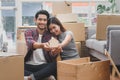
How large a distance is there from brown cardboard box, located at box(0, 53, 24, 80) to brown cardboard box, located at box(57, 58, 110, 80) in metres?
0.55

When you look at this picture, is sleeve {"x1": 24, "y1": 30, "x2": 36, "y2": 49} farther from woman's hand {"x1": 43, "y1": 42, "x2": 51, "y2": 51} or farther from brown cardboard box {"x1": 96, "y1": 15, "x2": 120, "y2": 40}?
brown cardboard box {"x1": 96, "y1": 15, "x2": 120, "y2": 40}

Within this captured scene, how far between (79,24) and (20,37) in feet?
3.28

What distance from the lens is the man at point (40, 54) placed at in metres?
2.85

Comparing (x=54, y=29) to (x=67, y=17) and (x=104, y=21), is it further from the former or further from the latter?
(x=67, y=17)

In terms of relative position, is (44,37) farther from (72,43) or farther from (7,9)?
(7,9)

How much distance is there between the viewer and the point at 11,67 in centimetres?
197

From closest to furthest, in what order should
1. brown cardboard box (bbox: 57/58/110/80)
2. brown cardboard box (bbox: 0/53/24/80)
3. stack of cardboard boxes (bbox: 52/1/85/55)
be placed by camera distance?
brown cardboard box (bbox: 0/53/24/80)
brown cardboard box (bbox: 57/58/110/80)
stack of cardboard boxes (bbox: 52/1/85/55)

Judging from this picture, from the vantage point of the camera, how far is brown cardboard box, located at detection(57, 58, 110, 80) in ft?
7.86

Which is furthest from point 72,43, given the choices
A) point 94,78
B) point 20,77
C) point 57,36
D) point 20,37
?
point 20,37

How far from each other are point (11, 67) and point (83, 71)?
0.72 metres

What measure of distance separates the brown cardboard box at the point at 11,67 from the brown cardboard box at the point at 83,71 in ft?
1.79

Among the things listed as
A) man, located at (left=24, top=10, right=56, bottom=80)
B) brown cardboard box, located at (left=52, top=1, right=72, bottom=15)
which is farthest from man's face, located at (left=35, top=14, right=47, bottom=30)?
brown cardboard box, located at (left=52, top=1, right=72, bottom=15)

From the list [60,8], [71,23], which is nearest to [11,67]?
[71,23]

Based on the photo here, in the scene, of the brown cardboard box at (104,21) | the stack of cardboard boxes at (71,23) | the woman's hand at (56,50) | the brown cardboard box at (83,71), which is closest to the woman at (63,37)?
the woman's hand at (56,50)
